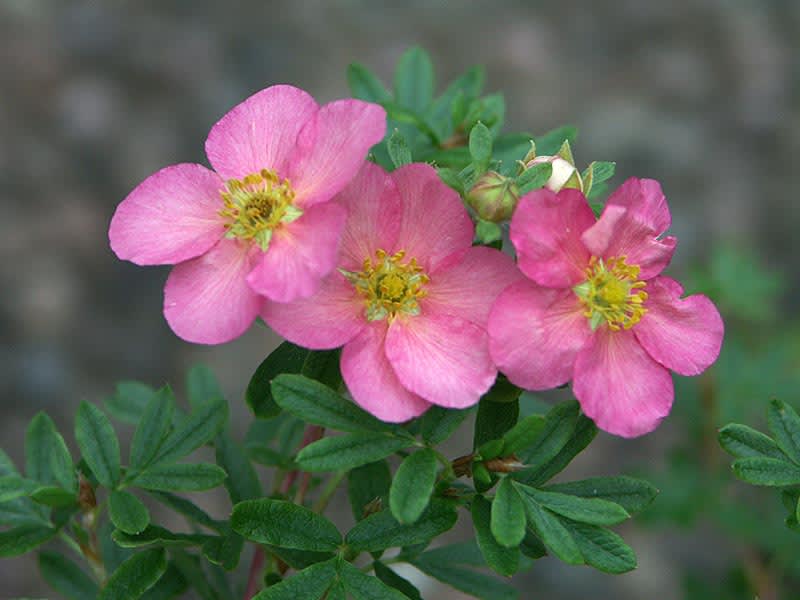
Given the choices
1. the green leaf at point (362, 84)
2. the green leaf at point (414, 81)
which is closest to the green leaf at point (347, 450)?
the green leaf at point (362, 84)

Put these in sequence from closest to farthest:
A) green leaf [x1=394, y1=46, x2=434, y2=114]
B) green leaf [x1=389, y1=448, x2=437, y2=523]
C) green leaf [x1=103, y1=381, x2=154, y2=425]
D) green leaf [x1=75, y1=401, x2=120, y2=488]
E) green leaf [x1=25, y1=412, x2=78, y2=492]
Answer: green leaf [x1=389, y1=448, x2=437, y2=523], green leaf [x1=75, y1=401, x2=120, y2=488], green leaf [x1=25, y1=412, x2=78, y2=492], green leaf [x1=103, y1=381, x2=154, y2=425], green leaf [x1=394, y1=46, x2=434, y2=114]

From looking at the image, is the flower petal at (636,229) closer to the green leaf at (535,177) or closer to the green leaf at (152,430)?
the green leaf at (535,177)

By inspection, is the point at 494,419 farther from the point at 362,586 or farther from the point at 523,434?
the point at 362,586

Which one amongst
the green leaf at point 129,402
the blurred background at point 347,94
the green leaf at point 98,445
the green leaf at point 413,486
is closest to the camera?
the green leaf at point 413,486

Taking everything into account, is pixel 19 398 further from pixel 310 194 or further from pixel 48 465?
pixel 310 194

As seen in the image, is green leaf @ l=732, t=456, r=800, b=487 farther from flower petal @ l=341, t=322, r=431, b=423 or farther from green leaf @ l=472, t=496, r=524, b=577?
flower petal @ l=341, t=322, r=431, b=423

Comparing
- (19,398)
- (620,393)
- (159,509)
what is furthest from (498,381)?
(19,398)

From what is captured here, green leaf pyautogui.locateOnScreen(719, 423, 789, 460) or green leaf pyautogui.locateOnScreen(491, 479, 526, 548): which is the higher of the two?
green leaf pyautogui.locateOnScreen(491, 479, 526, 548)

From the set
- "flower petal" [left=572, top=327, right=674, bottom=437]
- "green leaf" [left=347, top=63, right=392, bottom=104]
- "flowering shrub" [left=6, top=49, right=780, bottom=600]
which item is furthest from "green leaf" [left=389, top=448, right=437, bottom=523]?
"green leaf" [left=347, top=63, right=392, bottom=104]
